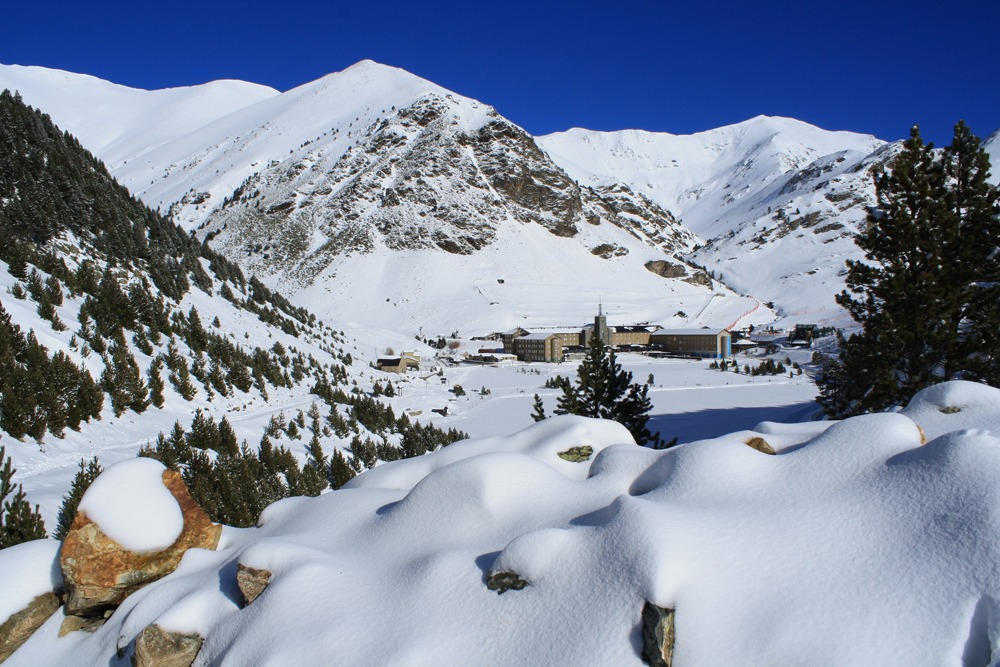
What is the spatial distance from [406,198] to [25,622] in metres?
103

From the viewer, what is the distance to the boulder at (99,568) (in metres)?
4.04

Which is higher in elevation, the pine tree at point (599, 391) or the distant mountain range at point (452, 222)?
the distant mountain range at point (452, 222)

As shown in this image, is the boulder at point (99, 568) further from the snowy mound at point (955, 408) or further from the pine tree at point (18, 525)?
the snowy mound at point (955, 408)

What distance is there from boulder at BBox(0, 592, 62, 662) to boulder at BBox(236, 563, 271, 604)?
6.17 ft

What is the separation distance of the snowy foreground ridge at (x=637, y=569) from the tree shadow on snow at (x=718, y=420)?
40.5ft

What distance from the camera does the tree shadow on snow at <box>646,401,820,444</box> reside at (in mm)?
16641

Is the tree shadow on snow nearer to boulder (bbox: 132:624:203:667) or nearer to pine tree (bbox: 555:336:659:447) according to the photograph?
pine tree (bbox: 555:336:659:447)

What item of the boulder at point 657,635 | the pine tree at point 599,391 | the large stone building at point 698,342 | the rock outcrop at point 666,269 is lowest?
the large stone building at point 698,342

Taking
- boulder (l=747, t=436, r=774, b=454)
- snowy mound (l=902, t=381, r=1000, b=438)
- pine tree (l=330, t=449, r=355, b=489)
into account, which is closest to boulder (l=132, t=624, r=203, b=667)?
boulder (l=747, t=436, r=774, b=454)

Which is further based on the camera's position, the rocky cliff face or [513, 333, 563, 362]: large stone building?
the rocky cliff face

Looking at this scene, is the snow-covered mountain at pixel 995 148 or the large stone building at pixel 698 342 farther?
the snow-covered mountain at pixel 995 148

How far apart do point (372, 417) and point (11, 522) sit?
1114cm

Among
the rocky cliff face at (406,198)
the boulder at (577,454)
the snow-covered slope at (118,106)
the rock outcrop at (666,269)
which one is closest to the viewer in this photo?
the boulder at (577,454)

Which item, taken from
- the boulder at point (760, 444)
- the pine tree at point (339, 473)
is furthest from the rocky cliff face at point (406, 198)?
the boulder at point (760, 444)
